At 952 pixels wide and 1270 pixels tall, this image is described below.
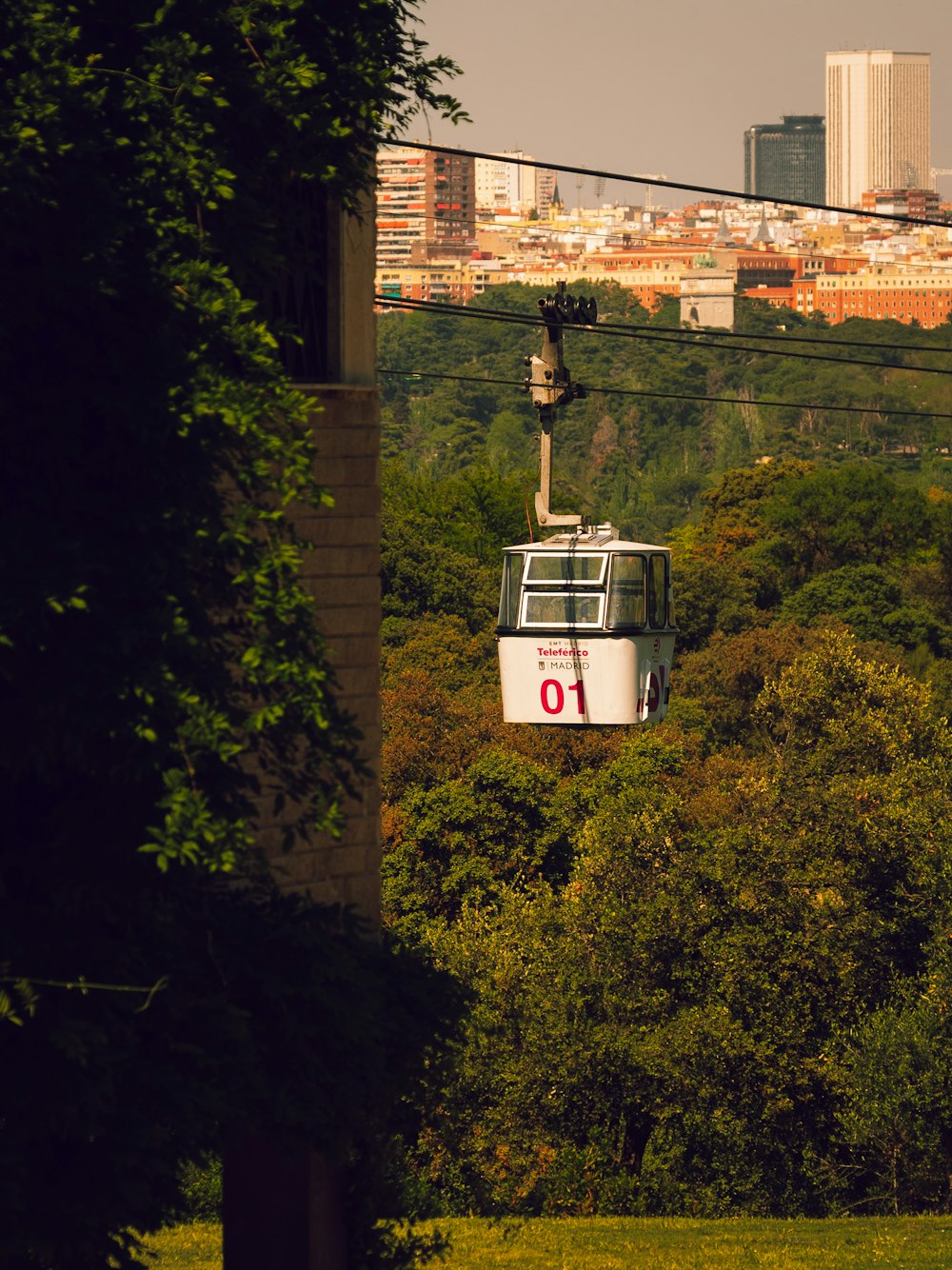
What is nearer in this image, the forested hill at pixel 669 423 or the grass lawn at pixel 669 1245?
the grass lawn at pixel 669 1245

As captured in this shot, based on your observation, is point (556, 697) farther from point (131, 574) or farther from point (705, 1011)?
point (131, 574)

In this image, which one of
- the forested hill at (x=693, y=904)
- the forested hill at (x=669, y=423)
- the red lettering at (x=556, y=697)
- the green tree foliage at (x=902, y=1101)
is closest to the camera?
the red lettering at (x=556, y=697)

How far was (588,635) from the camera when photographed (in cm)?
1942

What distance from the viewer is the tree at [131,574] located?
7.98 meters

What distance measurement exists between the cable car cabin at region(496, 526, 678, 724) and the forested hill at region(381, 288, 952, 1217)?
9.11 feet

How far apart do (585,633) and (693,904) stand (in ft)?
24.7

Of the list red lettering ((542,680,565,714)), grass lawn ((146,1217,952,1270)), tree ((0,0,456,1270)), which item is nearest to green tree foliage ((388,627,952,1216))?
grass lawn ((146,1217,952,1270))

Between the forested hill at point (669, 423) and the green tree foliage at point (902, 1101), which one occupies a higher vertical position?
the forested hill at point (669, 423)

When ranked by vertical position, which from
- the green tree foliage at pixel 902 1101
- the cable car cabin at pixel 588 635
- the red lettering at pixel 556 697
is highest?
the cable car cabin at pixel 588 635

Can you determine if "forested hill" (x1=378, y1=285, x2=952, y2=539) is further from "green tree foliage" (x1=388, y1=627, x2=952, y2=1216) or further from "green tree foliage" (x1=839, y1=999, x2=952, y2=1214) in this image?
"green tree foliage" (x1=839, y1=999, x2=952, y2=1214)

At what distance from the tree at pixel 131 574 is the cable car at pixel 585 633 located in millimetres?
10305

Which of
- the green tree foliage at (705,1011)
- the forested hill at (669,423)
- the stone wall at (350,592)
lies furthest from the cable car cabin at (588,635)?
the forested hill at (669,423)

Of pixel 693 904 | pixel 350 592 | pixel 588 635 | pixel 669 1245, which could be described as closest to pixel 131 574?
pixel 350 592

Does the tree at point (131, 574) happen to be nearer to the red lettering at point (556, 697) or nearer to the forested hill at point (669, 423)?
the red lettering at point (556, 697)
